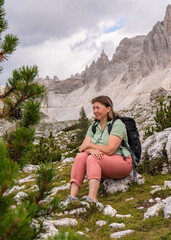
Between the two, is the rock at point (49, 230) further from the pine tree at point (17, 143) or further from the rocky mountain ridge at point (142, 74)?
the rocky mountain ridge at point (142, 74)

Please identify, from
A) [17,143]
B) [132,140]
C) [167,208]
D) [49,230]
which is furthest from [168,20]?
[17,143]

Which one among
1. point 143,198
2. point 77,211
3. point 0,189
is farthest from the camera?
point 143,198

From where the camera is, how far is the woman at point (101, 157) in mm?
5127

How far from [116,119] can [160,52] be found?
10203 cm

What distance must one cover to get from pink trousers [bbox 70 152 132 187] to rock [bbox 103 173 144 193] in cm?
58

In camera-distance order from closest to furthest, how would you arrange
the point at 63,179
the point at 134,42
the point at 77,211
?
the point at 77,211, the point at 63,179, the point at 134,42

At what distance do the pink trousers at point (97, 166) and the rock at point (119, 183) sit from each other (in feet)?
1.91

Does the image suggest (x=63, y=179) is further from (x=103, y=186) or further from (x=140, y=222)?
(x=140, y=222)

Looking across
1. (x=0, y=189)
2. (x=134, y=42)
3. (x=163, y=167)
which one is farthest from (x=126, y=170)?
(x=134, y=42)

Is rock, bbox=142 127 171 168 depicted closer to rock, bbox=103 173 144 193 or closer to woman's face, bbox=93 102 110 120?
rock, bbox=103 173 144 193

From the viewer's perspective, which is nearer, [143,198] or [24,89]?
[24,89]

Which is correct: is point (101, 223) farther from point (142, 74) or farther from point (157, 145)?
point (142, 74)

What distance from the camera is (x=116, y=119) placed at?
5.89 m

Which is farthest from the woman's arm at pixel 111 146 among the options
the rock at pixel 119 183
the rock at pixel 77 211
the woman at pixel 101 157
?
the rock at pixel 77 211
